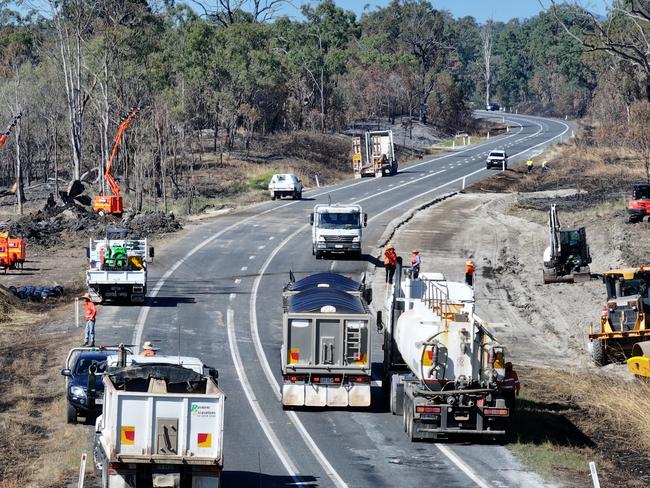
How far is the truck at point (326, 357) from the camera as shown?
2597 cm

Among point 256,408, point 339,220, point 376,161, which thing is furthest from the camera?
point 376,161

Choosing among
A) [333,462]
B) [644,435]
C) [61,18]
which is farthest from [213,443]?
[61,18]

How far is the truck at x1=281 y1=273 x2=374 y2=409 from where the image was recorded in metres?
26.0

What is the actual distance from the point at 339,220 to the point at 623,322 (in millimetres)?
19759

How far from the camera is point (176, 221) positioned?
63844mm

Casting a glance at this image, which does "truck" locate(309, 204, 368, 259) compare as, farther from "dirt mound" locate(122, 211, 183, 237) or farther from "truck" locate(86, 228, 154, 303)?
"dirt mound" locate(122, 211, 183, 237)

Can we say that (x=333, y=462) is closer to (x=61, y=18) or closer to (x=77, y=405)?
(x=77, y=405)

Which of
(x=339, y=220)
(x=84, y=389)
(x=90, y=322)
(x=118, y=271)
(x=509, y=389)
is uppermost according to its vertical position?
(x=339, y=220)

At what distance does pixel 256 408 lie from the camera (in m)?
26.5

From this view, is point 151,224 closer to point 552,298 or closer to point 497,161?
point 552,298

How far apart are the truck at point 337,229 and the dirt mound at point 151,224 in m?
12.7

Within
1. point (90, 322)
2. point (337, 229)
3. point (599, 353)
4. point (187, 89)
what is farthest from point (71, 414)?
point (187, 89)

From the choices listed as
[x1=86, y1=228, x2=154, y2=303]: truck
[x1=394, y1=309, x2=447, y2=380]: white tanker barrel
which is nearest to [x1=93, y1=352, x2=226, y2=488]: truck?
[x1=394, y1=309, x2=447, y2=380]: white tanker barrel

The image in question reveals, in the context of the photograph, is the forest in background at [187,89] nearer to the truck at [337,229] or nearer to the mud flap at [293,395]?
the truck at [337,229]
